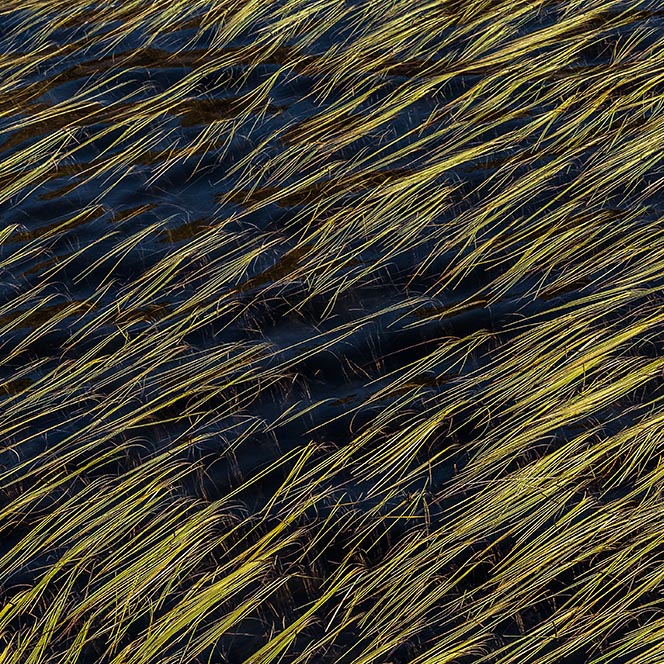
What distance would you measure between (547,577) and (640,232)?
1702 mm

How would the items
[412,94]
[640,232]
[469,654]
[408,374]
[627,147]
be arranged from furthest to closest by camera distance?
1. [412,94]
2. [627,147]
3. [640,232]
4. [408,374]
5. [469,654]

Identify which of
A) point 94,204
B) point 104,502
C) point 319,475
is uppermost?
point 94,204

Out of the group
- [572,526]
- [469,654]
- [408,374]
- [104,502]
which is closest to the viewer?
[469,654]

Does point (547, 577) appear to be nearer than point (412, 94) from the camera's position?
Yes

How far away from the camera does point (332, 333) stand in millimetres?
4000

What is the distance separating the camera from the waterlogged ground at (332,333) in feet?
10.1

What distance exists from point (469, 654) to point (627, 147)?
2550 millimetres

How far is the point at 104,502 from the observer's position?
3.37m

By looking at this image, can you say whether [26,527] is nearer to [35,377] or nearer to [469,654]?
[35,377]

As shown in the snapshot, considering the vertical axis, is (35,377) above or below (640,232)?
above

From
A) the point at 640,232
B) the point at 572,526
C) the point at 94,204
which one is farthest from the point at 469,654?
the point at 94,204

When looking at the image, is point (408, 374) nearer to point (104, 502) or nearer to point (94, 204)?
point (104, 502)

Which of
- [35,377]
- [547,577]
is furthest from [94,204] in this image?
[547,577]

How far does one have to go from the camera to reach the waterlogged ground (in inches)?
121
